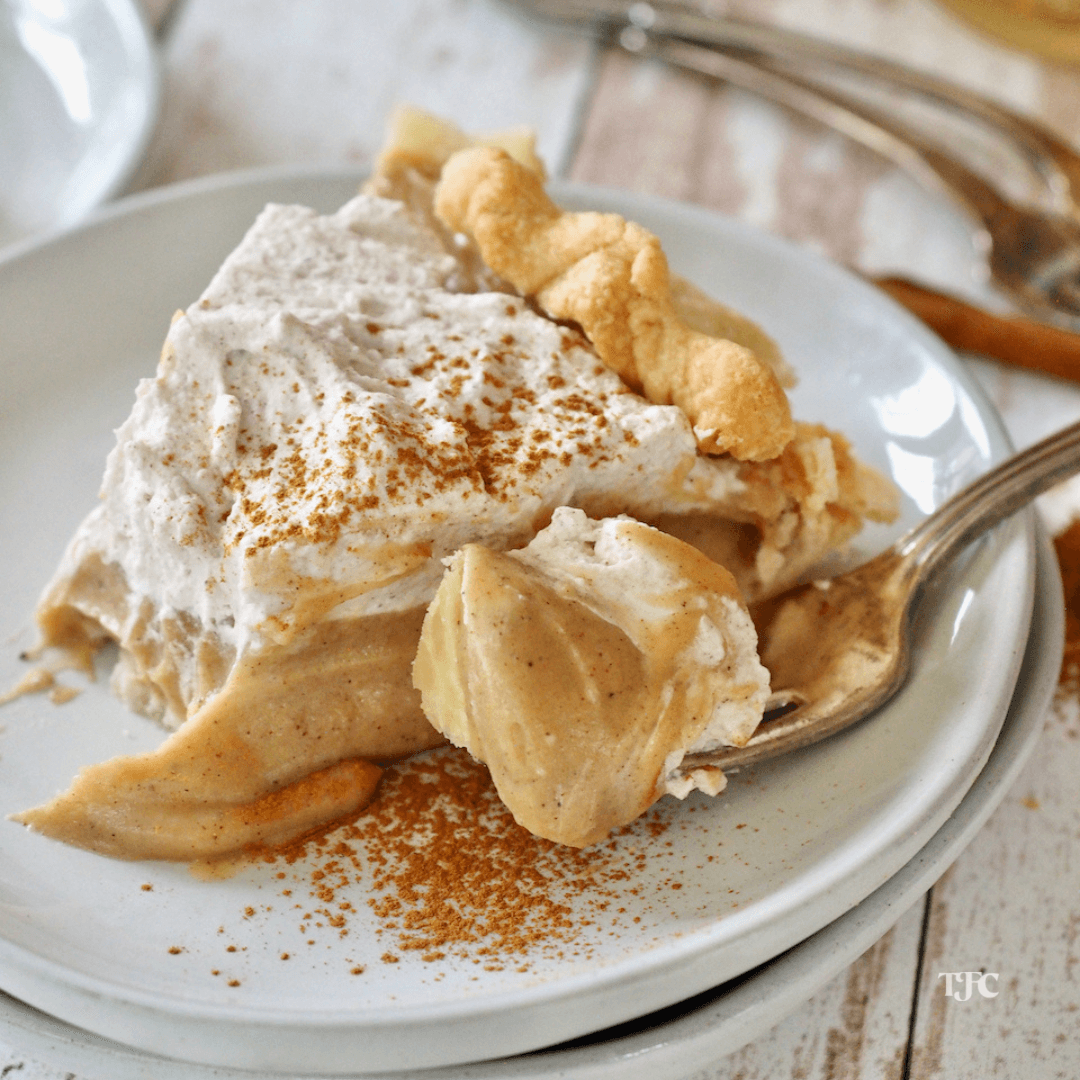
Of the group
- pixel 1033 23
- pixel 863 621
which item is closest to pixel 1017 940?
pixel 863 621

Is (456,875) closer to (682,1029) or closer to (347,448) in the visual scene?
(682,1029)

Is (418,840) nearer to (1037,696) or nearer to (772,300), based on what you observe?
(1037,696)

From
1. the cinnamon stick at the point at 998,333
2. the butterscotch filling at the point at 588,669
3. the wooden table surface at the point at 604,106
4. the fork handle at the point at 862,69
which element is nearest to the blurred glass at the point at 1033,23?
the wooden table surface at the point at 604,106

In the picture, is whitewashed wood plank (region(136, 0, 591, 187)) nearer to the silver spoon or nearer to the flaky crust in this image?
the flaky crust

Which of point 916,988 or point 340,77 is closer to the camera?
point 916,988

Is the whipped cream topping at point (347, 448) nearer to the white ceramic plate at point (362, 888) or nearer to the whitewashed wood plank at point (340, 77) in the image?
the white ceramic plate at point (362, 888)

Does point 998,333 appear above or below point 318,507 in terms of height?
below

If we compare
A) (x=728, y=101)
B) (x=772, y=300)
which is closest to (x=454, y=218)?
(x=772, y=300)
